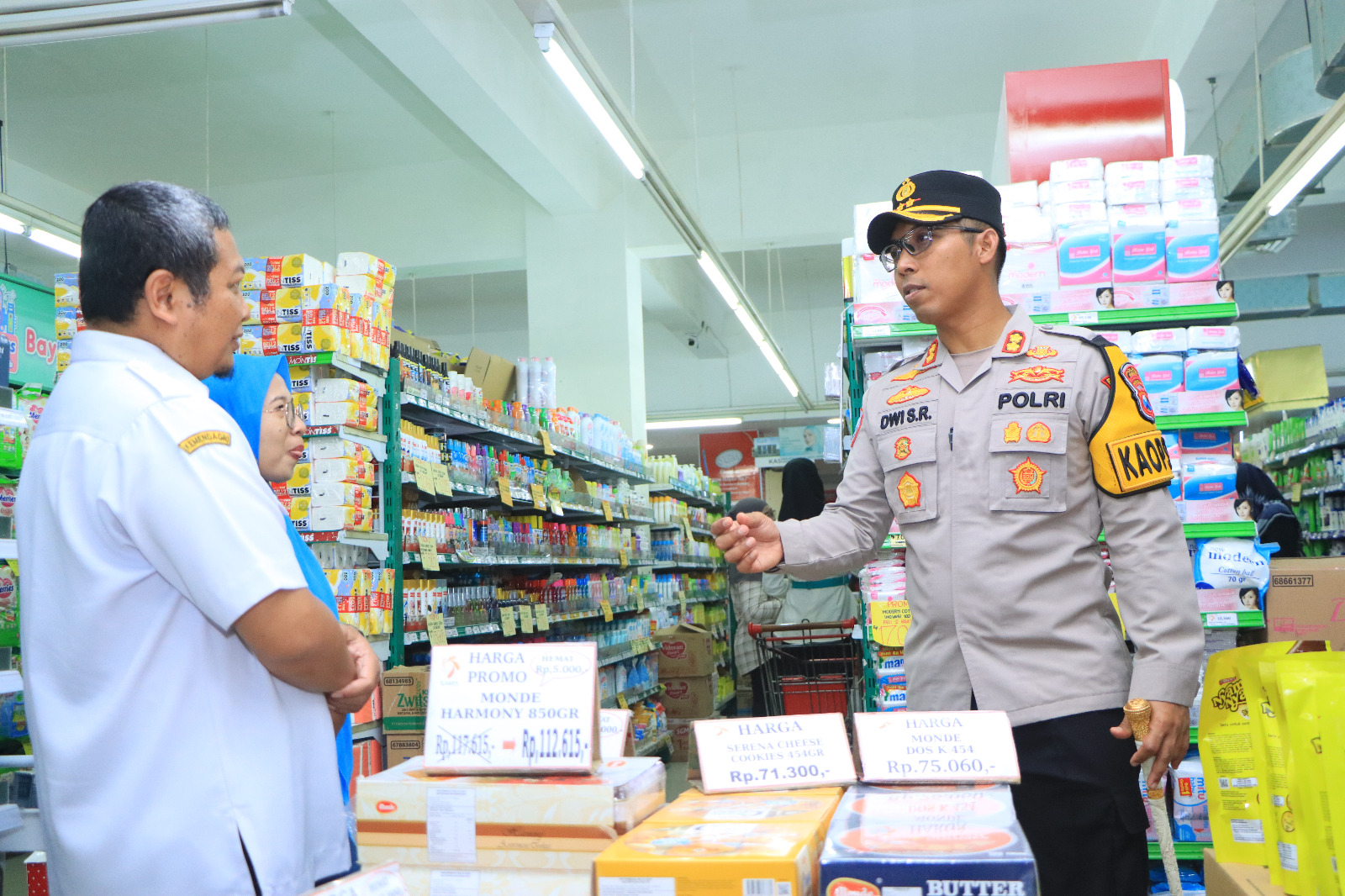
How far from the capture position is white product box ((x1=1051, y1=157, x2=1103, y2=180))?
4031 millimetres

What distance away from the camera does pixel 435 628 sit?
15.6 feet

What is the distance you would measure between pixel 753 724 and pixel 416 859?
1.53ft

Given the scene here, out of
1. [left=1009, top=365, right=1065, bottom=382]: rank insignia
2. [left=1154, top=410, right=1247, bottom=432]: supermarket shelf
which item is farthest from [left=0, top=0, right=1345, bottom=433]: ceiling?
[left=1009, top=365, right=1065, bottom=382]: rank insignia

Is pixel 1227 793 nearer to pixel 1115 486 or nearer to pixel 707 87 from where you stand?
pixel 1115 486

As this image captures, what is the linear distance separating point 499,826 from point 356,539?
3075 mm

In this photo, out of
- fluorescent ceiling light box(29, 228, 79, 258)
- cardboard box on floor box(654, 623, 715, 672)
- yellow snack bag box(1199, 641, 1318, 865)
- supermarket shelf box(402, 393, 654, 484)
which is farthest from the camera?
cardboard box on floor box(654, 623, 715, 672)

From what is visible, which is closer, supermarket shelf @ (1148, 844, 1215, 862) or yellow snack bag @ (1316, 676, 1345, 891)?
yellow snack bag @ (1316, 676, 1345, 891)

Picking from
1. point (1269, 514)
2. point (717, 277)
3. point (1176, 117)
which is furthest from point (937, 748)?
point (717, 277)

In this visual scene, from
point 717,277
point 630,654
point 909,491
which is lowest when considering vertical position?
point 630,654

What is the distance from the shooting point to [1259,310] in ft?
45.1

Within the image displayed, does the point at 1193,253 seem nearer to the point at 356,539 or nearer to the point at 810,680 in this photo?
the point at 810,680

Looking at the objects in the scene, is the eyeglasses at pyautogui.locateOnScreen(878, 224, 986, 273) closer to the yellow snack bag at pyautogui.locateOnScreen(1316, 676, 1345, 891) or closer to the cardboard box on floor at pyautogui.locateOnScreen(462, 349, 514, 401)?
the yellow snack bag at pyautogui.locateOnScreen(1316, 676, 1345, 891)

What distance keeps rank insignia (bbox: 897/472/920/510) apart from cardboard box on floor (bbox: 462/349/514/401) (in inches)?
178

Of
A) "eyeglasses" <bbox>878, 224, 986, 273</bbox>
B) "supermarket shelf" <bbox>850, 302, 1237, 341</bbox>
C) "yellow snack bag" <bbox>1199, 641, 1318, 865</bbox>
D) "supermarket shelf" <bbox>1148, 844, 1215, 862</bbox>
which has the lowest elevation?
"supermarket shelf" <bbox>1148, 844, 1215, 862</bbox>
